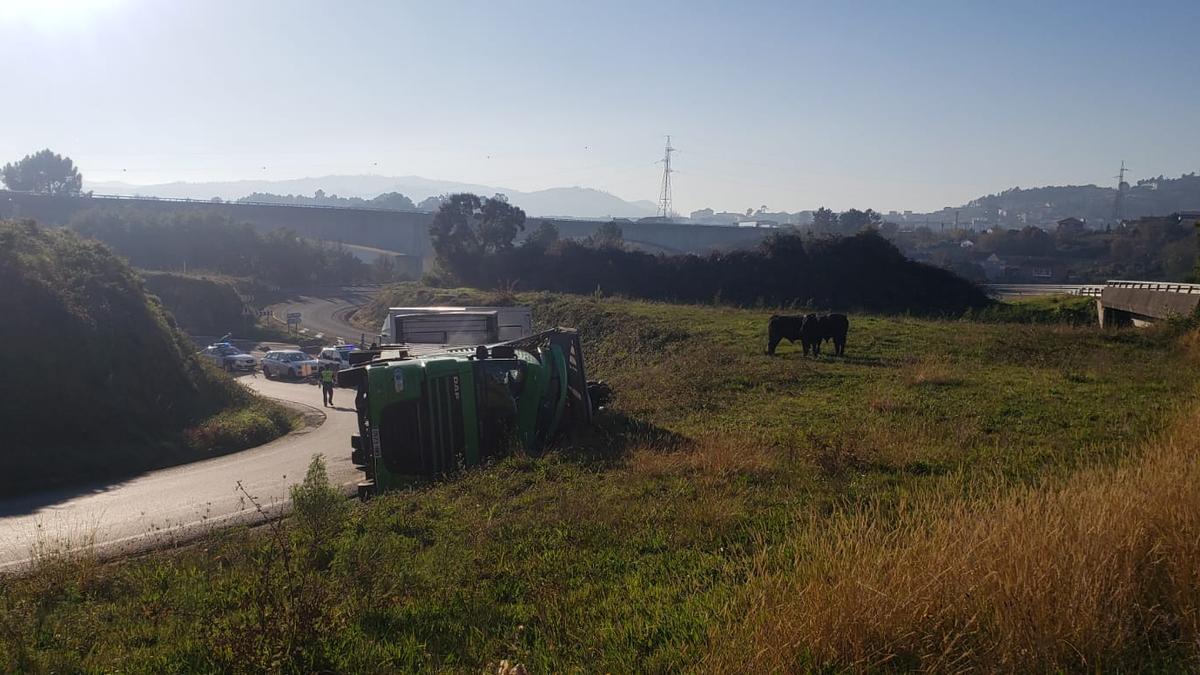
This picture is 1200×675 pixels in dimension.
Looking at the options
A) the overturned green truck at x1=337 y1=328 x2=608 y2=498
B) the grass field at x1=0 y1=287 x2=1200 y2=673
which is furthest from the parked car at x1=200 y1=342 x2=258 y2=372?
the grass field at x1=0 y1=287 x2=1200 y2=673

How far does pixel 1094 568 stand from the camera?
5.02 meters

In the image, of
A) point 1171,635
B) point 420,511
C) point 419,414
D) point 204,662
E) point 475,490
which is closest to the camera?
point 1171,635

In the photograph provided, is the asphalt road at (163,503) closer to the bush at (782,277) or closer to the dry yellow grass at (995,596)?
the dry yellow grass at (995,596)

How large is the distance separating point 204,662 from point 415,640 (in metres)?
1.32

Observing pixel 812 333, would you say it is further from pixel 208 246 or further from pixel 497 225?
pixel 208 246

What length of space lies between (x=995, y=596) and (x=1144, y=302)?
34597 millimetres

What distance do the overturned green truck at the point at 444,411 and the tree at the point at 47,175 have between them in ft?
444

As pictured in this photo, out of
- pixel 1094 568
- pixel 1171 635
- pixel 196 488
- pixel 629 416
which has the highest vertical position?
pixel 1094 568

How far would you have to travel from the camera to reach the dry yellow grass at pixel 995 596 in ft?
15.1

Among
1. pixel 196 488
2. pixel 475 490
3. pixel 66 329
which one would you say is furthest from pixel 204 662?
pixel 66 329

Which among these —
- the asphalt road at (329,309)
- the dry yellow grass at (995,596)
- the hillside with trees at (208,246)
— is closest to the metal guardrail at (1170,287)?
the dry yellow grass at (995,596)

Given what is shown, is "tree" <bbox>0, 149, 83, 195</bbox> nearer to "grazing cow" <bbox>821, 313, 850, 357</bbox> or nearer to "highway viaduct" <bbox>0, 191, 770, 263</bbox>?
"highway viaduct" <bbox>0, 191, 770, 263</bbox>

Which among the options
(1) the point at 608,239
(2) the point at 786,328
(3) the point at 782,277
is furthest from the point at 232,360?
(1) the point at 608,239

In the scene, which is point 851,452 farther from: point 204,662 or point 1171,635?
point 204,662
